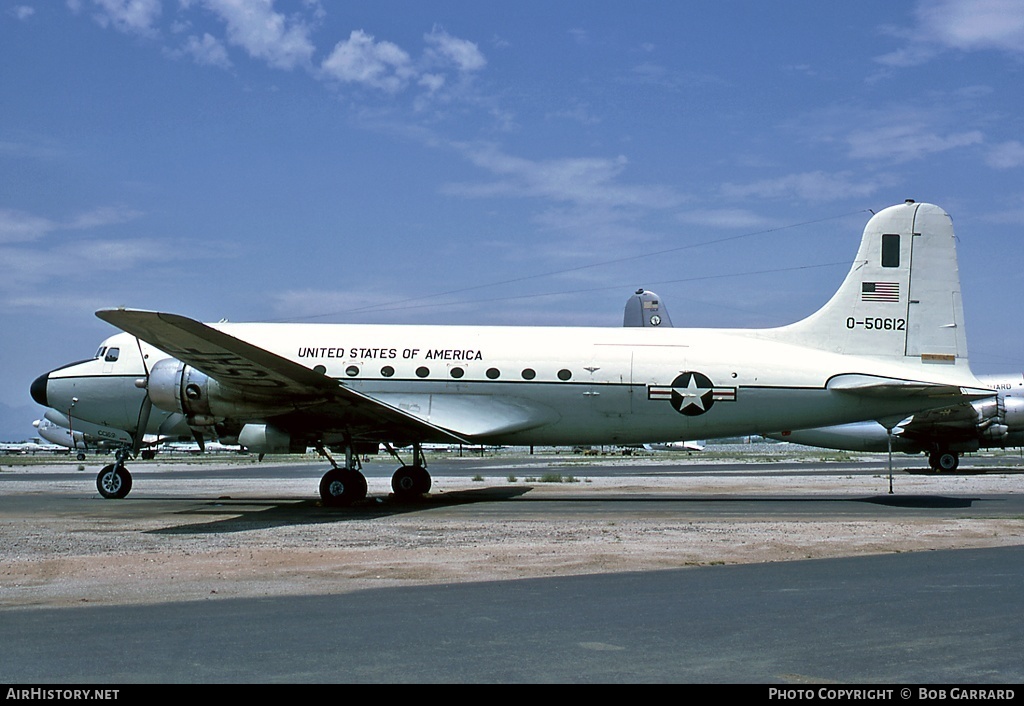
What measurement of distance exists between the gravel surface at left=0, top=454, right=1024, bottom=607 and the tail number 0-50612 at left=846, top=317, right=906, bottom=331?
4826mm

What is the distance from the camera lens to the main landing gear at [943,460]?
4224 centimetres

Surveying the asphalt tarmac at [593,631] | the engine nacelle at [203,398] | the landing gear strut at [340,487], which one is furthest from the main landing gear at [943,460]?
the engine nacelle at [203,398]

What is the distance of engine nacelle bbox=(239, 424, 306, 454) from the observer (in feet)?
69.8

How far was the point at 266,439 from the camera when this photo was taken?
2131cm

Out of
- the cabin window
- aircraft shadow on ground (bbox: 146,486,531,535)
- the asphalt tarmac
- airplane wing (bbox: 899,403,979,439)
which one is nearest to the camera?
the asphalt tarmac

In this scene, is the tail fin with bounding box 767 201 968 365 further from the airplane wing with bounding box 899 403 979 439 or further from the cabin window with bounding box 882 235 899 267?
the airplane wing with bounding box 899 403 979 439

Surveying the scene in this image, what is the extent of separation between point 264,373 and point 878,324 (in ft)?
46.6

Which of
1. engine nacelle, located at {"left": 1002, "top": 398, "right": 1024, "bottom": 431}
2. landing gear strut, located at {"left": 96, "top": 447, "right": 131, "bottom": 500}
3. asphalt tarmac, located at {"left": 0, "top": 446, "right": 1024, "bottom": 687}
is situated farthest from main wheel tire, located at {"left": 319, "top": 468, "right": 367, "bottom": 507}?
engine nacelle, located at {"left": 1002, "top": 398, "right": 1024, "bottom": 431}

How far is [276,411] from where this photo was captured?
69.5 feet

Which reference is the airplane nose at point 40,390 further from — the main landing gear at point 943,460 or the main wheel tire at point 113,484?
the main landing gear at point 943,460

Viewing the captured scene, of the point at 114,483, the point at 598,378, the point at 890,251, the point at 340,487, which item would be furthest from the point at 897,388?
the point at 114,483

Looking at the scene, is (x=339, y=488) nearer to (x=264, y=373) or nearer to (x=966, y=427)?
(x=264, y=373)

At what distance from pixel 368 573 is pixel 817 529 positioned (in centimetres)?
859
